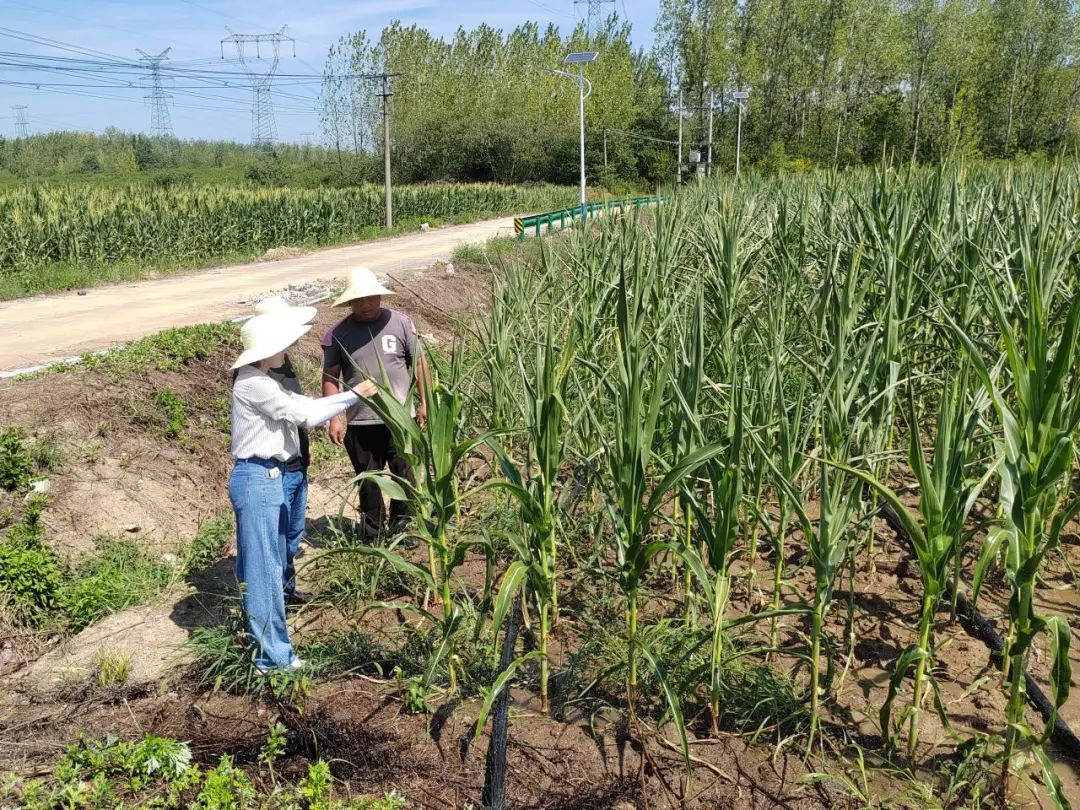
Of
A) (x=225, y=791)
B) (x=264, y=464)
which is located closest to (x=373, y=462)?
(x=264, y=464)

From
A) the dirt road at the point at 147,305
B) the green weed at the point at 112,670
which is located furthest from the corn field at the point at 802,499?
the dirt road at the point at 147,305

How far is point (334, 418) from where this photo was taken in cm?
409

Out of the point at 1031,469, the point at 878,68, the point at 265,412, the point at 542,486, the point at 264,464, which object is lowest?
the point at 264,464

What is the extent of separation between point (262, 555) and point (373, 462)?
3.99 ft

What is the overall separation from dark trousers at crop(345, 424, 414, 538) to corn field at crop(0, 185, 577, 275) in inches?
454

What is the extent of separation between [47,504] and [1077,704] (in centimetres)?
512

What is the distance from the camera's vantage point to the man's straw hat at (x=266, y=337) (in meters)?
3.19

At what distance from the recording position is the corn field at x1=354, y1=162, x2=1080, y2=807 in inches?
88.4

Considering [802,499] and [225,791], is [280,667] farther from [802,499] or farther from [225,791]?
[802,499]

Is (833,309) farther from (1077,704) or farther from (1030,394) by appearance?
(1077,704)

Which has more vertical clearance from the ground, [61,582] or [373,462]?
[373,462]

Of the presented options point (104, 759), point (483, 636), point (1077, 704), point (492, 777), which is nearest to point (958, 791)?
point (1077, 704)

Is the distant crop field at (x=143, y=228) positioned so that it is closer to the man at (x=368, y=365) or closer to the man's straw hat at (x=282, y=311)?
the man at (x=368, y=365)

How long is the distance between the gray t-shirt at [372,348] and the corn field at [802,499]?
446 millimetres
